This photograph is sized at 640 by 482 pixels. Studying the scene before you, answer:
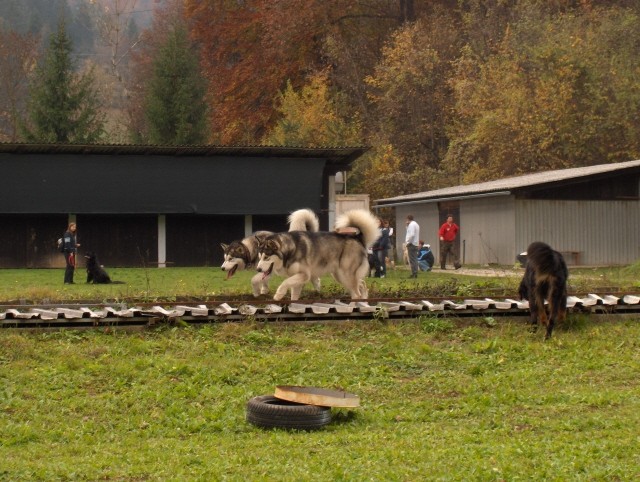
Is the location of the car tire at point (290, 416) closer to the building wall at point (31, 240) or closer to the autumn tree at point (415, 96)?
the building wall at point (31, 240)

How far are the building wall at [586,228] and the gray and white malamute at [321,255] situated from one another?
19560 millimetres

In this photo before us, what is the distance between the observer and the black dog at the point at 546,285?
13.8 metres

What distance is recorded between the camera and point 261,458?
8.18m

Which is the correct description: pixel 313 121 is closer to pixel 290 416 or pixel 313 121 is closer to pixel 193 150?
pixel 193 150

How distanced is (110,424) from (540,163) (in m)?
41.3

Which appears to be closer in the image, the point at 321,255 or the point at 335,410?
the point at 335,410

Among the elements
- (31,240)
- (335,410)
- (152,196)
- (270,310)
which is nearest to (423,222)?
(152,196)

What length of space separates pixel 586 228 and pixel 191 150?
591 inches

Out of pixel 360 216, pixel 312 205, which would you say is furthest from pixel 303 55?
pixel 360 216

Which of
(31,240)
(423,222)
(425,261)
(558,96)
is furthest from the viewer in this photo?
(558,96)

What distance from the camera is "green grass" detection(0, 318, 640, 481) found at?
26.0 feet

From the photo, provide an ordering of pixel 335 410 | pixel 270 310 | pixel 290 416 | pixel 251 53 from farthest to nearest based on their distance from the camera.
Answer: pixel 251 53
pixel 270 310
pixel 335 410
pixel 290 416

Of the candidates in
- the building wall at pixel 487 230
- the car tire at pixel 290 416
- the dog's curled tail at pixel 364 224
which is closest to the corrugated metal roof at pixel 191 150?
the building wall at pixel 487 230

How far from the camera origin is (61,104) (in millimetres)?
55375
